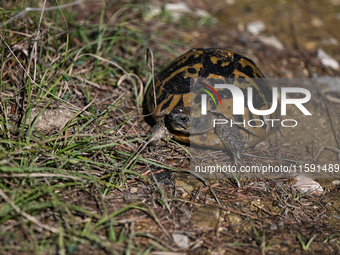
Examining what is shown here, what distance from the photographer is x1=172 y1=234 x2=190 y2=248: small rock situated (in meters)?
2.23

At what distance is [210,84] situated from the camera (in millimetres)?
3236

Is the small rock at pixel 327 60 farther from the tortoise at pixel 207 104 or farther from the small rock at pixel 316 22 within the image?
the tortoise at pixel 207 104

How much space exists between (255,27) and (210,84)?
313cm

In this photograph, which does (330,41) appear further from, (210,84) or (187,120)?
(187,120)

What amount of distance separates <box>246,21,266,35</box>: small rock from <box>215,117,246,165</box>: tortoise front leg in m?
3.05

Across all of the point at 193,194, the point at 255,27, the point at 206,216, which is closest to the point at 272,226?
the point at 206,216

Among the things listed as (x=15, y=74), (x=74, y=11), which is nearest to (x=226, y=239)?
(x=15, y=74)

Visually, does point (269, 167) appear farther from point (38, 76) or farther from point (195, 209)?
point (38, 76)

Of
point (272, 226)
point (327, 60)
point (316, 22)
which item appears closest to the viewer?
point (272, 226)

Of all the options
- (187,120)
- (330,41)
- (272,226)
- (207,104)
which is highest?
(330,41)

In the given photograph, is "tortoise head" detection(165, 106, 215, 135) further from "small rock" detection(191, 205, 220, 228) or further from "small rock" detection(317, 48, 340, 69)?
"small rock" detection(317, 48, 340, 69)

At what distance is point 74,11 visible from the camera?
4836 millimetres

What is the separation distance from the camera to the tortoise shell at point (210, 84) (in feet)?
10.6

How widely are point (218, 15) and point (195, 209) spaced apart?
4.55 meters
